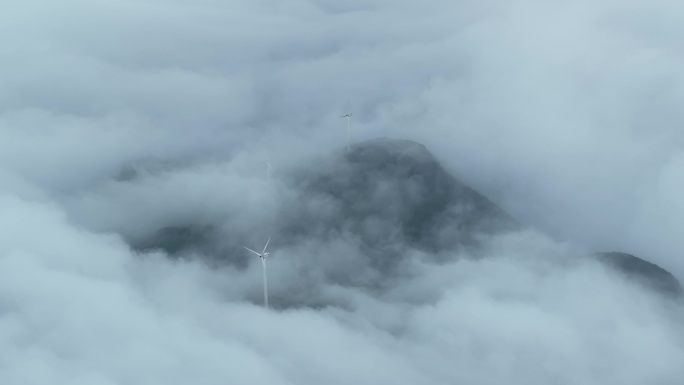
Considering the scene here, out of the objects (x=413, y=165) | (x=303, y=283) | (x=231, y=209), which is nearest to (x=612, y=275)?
(x=413, y=165)

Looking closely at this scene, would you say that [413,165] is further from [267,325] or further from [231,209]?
[267,325]

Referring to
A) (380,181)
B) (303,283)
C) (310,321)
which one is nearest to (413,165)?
(380,181)

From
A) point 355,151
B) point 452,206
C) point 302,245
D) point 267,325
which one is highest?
point 355,151

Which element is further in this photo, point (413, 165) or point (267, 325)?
point (413, 165)

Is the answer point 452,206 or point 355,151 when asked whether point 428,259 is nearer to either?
point 452,206

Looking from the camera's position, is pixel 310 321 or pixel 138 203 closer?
pixel 310 321

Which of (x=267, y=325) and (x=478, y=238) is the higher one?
(x=478, y=238)

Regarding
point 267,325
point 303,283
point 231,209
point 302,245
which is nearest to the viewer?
point 267,325

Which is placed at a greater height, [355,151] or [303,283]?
[355,151]

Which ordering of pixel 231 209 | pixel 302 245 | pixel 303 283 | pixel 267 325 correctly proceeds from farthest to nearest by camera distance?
pixel 231 209 < pixel 302 245 < pixel 303 283 < pixel 267 325
